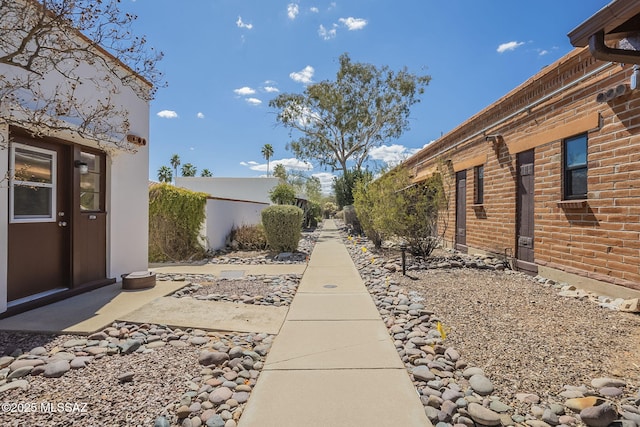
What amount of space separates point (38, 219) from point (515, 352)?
6.48 m

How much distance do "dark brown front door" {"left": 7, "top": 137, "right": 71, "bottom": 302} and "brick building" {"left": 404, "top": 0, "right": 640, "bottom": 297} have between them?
23.3 feet

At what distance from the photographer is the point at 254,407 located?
253 centimetres

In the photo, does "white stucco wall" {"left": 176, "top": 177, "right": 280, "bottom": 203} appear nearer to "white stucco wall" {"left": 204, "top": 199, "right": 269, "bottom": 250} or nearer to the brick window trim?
"white stucco wall" {"left": 204, "top": 199, "right": 269, "bottom": 250}

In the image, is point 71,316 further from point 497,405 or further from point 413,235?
point 413,235

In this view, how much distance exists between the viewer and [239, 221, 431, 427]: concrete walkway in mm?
2406

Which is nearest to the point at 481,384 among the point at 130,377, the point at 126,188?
the point at 130,377

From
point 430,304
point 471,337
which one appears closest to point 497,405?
point 471,337

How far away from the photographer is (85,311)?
462 centimetres

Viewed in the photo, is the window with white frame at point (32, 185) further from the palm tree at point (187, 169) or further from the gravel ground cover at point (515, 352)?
the palm tree at point (187, 169)

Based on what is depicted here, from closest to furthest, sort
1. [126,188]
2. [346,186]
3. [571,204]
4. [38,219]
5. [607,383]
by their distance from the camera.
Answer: [607,383], [38,219], [571,204], [126,188], [346,186]

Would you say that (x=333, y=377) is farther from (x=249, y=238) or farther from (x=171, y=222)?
(x=249, y=238)

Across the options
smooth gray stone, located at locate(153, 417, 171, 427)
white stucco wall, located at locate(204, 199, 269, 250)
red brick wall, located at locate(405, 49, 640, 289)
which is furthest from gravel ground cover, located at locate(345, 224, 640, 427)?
white stucco wall, located at locate(204, 199, 269, 250)

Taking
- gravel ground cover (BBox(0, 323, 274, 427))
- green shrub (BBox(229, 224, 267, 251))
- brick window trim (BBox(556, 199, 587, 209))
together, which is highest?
brick window trim (BBox(556, 199, 587, 209))

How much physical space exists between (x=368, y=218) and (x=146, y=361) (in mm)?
9492
